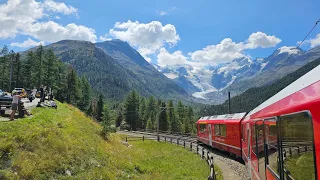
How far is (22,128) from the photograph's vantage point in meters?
14.7

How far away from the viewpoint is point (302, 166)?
4.55 m

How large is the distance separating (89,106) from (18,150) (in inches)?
3595

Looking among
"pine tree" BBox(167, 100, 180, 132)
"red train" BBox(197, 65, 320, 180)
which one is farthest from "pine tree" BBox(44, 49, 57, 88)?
"red train" BBox(197, 65, 320, 180)

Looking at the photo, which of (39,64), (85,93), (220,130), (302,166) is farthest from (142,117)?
(302,166)

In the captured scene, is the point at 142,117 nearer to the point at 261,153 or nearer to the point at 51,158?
the point at 51,158

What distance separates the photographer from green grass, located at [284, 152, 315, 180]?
161 inches

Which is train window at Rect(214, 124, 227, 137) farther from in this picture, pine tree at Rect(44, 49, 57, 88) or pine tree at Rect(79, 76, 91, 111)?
pine tree at Rect(79, 76, 91, 111)

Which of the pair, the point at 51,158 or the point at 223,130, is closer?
the point at 51,158

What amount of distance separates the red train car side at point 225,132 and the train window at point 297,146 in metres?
17.8

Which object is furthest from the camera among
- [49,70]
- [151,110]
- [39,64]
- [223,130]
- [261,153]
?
[151,110]

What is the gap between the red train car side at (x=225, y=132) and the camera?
77.5ft

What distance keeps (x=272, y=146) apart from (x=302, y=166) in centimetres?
264

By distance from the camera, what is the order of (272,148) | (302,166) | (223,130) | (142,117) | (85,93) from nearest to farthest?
(302,166), (272,148), (223,130), (85,93), (142,117)

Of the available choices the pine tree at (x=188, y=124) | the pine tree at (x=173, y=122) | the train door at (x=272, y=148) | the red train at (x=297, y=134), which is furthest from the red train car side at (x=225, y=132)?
the pine tree at (x=188, y=124)
